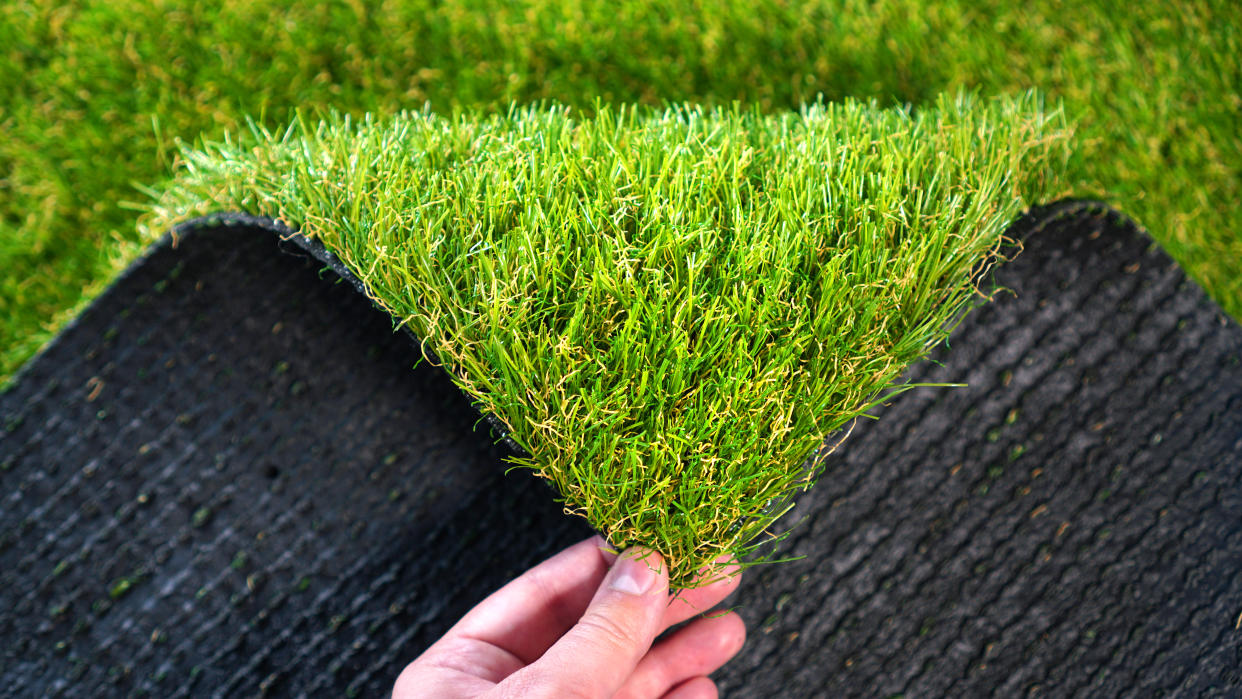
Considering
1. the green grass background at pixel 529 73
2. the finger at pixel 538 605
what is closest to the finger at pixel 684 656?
the finger at pixel 538 605

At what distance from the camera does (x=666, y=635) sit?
0.95 metres

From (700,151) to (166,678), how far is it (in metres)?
1.00

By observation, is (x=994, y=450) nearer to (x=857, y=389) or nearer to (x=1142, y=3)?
(x=857, y=389)

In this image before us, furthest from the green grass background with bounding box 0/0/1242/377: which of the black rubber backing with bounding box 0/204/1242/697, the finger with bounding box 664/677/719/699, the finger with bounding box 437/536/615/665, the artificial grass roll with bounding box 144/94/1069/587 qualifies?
the finger with bounding box 664/677/719/699

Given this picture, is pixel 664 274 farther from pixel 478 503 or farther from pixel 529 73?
pixel 529 73

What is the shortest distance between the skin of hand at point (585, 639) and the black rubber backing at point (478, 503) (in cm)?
12

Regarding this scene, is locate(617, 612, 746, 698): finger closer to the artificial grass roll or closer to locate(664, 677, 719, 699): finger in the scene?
locate(664, 677, 719, 699): finger

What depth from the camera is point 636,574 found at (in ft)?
2.42

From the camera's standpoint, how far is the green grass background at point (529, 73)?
119 centimetres

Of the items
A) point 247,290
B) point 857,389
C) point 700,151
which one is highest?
point 247,290

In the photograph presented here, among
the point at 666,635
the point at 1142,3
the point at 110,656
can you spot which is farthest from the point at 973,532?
the point at 110,656

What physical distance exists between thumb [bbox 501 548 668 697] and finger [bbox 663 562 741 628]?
9 centimetres

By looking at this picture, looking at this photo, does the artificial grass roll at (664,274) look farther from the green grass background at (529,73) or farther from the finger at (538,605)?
the green grass background at (529,73)

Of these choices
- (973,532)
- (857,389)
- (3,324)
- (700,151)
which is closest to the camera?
(857,389)
